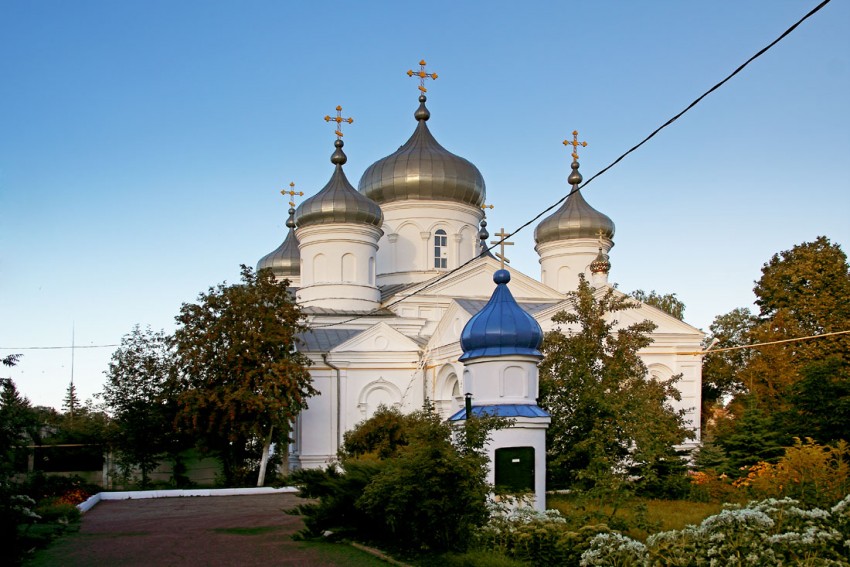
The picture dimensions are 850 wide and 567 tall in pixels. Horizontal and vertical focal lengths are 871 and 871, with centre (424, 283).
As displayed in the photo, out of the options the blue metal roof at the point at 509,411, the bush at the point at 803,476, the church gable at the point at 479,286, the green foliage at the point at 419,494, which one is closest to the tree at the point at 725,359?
the church gable at the point at 479,286

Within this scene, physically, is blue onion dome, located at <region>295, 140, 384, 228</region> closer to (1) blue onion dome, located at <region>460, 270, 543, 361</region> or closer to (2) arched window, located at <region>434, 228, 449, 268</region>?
(2) arched window, located at <region>434, 228, 449, 268</region>

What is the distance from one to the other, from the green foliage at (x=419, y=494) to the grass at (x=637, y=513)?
125cm

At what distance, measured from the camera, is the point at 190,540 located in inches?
487

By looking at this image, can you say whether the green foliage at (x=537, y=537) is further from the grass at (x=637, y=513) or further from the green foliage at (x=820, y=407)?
the green foliage at (x=820, y=407)

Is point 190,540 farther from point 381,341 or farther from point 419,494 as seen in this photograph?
point 381,341

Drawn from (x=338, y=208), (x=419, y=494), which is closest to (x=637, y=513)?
(x=419, y=494)

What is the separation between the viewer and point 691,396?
87.8 feet

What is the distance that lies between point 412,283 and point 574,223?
6914 millimetres

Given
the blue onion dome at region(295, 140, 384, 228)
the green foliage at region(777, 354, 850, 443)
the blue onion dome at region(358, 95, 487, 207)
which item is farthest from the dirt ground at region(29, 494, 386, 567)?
the blue onion dome at region(358, 95, 487, 207)

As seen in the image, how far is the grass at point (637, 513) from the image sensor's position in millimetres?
9648

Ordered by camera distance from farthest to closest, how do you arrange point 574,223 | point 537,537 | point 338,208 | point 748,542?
point 574,223 → point 338,208 → point 537,537 → point 748,542

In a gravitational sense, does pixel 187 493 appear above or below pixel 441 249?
below

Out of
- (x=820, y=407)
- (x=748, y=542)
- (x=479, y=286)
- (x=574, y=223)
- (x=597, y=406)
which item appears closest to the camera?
(x=748, y=542)

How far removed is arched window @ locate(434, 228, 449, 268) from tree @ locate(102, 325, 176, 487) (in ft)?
35.3
